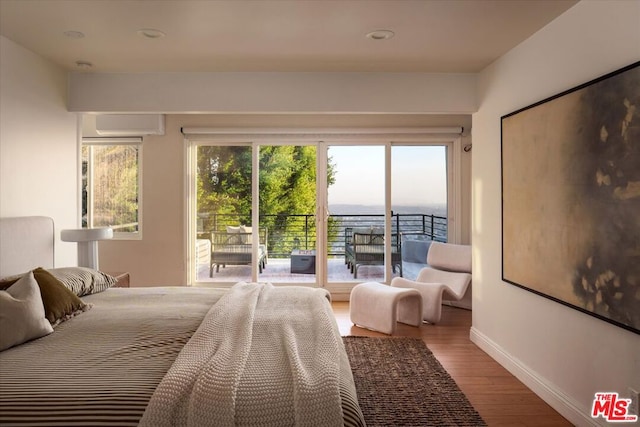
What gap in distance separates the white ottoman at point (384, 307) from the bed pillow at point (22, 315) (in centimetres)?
264

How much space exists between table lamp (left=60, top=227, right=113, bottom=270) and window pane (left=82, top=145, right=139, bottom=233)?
1638 millimetres

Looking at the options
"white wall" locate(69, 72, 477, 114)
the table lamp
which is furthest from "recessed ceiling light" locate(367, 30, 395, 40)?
the table lamp

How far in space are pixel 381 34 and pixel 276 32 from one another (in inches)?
27.2

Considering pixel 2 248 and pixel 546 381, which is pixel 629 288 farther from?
pixel 2 248

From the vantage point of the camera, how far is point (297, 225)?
516 centimetres

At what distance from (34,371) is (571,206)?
2676mm

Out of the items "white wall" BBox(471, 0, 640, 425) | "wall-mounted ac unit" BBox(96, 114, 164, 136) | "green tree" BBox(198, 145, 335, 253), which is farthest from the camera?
"green tree" BBox(198, 145, 335, 253)

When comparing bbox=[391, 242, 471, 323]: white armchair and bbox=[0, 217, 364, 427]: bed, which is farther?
bbox=[391, 242, 471, 323]: white armchair

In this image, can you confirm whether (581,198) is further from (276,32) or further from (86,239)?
(86,239)

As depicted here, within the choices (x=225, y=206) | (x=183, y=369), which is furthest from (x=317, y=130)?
(x=183, y=369)

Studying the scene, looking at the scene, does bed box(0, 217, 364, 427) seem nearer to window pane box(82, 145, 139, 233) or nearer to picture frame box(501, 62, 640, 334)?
picture frame box(501, 62, 640, 334)

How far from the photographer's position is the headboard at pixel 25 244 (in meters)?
2.76

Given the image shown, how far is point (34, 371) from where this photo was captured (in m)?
1.58

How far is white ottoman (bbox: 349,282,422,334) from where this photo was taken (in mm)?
3775
